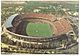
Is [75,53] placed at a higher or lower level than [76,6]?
lower

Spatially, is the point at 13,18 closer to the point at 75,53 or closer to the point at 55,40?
the point at 55,40

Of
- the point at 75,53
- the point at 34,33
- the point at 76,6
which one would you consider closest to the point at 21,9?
the point at 34,33

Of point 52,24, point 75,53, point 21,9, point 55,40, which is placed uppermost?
point 21,9
